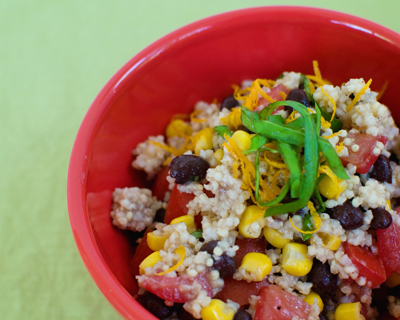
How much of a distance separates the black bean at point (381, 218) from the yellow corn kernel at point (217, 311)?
0.66 m

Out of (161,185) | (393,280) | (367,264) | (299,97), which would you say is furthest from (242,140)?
(393,280)

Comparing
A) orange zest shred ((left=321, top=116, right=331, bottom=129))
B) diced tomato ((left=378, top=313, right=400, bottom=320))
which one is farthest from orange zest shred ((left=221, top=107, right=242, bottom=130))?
A: diced tomato ((left=378, top=313, right=400, bottom=320))

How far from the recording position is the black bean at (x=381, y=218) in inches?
57.7

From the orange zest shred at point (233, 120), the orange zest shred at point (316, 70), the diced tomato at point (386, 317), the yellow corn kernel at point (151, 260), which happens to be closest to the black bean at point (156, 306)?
the yellow corn kernel at point (151, 260)

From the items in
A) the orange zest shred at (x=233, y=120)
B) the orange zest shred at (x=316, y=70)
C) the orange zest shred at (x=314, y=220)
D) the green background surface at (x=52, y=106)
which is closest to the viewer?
the orange zest shred at (x=314, y=220)

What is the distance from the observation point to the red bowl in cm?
165

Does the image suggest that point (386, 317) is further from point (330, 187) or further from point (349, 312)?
point (330, 187)

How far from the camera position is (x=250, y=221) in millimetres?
1473

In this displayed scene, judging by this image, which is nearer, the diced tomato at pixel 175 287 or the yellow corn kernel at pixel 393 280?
the diced tomato at pixel 175 287

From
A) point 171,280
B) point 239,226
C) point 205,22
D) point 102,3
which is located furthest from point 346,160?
point 102,3

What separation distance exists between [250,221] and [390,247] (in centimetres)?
58

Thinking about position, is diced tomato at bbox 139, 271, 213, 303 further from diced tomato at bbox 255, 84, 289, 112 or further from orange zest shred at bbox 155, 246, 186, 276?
diced tomato at bbox 255, 84, 289, 112

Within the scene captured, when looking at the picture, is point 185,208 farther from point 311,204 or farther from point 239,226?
point 311,204

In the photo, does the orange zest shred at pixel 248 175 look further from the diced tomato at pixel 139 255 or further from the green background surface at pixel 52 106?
the green background surface at pixel 52 106
